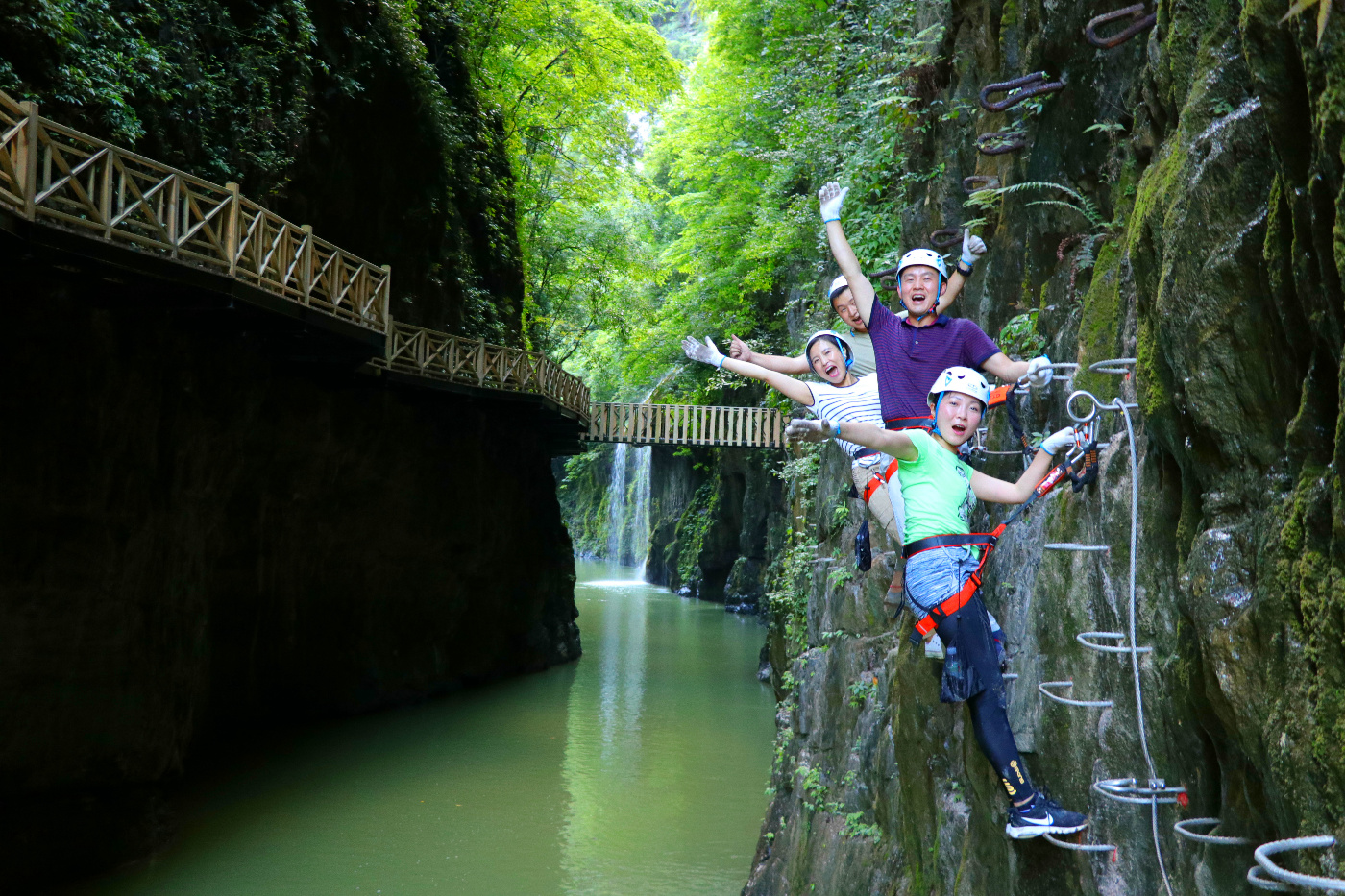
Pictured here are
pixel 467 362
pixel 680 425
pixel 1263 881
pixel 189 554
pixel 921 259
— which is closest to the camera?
pixel 1263 881

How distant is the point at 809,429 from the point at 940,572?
3.70 ft

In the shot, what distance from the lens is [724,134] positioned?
24.5 m

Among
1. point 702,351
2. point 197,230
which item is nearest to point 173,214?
point 197,230

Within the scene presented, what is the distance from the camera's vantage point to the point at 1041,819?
3.90 metres

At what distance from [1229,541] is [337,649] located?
1664 cm

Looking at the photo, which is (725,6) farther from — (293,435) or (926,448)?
(926,448)

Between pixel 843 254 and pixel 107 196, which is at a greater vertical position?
pixel 107 196

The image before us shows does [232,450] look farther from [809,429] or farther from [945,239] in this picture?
[809,429]

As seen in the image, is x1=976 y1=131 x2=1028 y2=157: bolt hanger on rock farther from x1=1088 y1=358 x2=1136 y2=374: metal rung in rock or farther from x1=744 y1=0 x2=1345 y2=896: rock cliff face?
x1=1088 y1=358 x2=1136 y2=374: metal rung in rock

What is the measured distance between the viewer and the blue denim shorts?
4148mm

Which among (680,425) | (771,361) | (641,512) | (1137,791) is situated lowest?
(1137,791)

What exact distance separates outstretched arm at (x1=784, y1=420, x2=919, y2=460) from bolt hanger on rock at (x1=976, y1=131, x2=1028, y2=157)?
2.64 m


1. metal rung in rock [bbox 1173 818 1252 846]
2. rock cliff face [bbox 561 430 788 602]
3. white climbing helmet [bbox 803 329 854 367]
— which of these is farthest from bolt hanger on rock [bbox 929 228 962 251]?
rock cliff face [bbox 561 430 788 602]

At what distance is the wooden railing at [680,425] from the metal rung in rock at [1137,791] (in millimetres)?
21310
